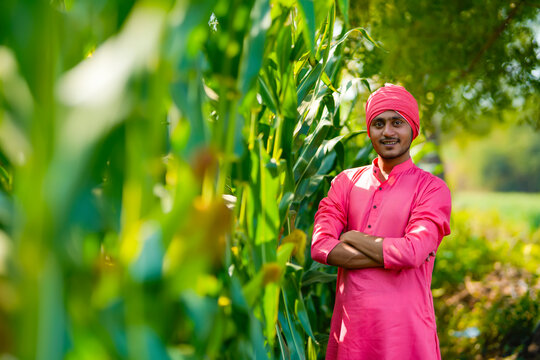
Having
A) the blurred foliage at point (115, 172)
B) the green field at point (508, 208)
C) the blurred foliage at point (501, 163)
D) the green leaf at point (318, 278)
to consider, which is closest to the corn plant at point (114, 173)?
the blurred foliage at point (115, 172)

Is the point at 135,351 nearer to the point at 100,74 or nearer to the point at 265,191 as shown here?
the point at 100,74

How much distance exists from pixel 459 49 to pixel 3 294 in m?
2.67

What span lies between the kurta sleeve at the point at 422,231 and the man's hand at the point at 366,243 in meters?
0.02

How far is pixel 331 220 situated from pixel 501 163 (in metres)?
44.2

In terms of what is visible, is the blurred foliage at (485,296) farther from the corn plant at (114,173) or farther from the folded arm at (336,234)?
the corn plant at (114,173)

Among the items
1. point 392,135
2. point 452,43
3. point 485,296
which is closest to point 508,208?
point 485,296

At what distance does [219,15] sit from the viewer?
671 millimetres

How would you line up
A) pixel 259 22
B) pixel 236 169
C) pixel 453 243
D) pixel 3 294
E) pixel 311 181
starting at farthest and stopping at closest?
pixel 453 243, pixel 311 181, pixel 236 169, pixel 259 22, pixel 3 294

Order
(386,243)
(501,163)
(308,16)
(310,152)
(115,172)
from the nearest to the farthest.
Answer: (115,172), (308,16), (386,243), (310,152), (501,163)

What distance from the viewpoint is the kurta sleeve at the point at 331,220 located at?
1.32 meters

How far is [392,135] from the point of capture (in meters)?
1.36

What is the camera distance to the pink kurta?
1250mm

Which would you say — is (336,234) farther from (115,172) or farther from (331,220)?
(115,172)

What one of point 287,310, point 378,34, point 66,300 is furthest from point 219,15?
point 378,34
